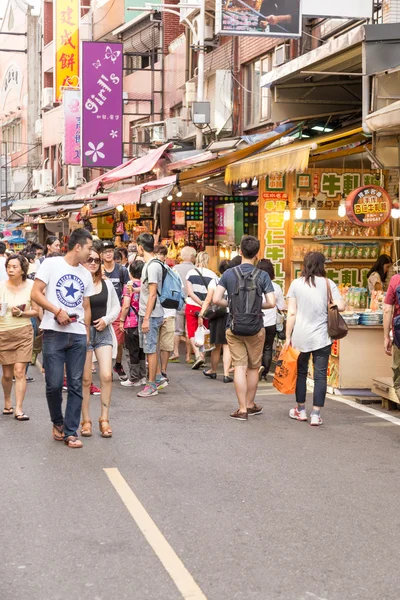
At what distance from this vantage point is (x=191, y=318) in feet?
50.4

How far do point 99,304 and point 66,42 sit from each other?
29.1 m

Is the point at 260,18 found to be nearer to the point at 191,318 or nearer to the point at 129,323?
the point at 191,318

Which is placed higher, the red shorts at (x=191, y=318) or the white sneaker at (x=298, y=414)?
the red shorts at (x=191, y=318)

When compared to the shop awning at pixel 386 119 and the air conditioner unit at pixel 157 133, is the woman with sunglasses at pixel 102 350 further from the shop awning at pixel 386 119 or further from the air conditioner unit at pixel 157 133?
the air conditioner unit at pixel 157 133

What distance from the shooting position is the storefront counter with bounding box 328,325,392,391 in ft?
39.6

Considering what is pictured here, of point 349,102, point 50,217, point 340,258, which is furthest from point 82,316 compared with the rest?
point 50,217

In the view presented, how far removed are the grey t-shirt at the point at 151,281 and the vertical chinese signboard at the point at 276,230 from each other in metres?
4.34

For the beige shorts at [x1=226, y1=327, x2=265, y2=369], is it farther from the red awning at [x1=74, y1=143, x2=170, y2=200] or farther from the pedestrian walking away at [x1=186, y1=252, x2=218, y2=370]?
the red awning at [x1=74, y1=143, x2=170, y2=200]

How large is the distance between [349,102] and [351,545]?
11.8 meters

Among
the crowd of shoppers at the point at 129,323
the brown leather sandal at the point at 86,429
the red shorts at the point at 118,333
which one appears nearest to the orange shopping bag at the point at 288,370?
the crowd of shoppers at the point at 129,323

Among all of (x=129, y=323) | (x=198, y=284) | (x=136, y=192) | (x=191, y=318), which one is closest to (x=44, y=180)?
(x=136, y=192)

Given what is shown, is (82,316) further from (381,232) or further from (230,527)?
(381,232)

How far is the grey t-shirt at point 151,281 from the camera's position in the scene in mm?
11977

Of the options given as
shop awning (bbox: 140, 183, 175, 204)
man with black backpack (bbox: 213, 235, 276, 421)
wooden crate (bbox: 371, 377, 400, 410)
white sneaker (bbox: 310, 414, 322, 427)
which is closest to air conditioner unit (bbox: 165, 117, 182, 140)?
shop awning (bbox: 140, 183, 175, 204)
